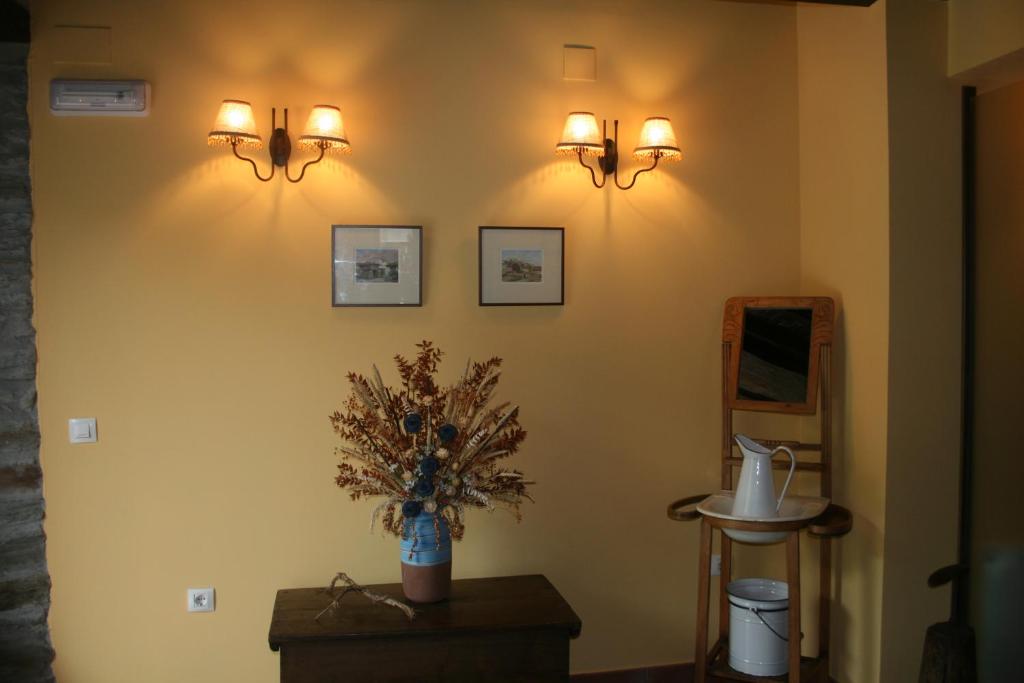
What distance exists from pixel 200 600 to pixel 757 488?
2071mm

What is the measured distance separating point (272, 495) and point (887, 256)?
8.00 feet

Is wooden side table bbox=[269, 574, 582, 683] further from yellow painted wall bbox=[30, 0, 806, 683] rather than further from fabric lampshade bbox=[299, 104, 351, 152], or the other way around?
fabric lampshade bbox=[299, 104, 351, 152]

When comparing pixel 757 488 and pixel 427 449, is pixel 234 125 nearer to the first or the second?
pixel 427 449

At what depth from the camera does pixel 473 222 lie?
3477mm

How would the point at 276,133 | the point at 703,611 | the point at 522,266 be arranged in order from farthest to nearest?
the point at 522,266, the point at 276,133, the point at 703,611

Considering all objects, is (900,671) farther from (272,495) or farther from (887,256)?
(272,495)

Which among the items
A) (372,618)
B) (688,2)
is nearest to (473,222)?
(688,2)

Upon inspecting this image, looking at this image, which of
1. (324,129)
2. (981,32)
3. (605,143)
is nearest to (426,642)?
(324,129)

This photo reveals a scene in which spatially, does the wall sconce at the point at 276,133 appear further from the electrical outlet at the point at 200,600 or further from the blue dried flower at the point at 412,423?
the electrical outlet at the point at 200,600

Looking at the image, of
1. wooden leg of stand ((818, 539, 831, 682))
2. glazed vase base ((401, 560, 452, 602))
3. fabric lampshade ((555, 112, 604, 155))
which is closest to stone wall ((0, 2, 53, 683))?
glazed vase base ((401, 560, 452, 602))

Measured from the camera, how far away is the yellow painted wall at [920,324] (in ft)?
10.6

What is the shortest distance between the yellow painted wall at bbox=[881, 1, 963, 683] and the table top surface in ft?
4.13

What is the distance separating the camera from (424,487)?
297cm

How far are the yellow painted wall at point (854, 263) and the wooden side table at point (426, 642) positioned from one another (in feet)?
3.80
